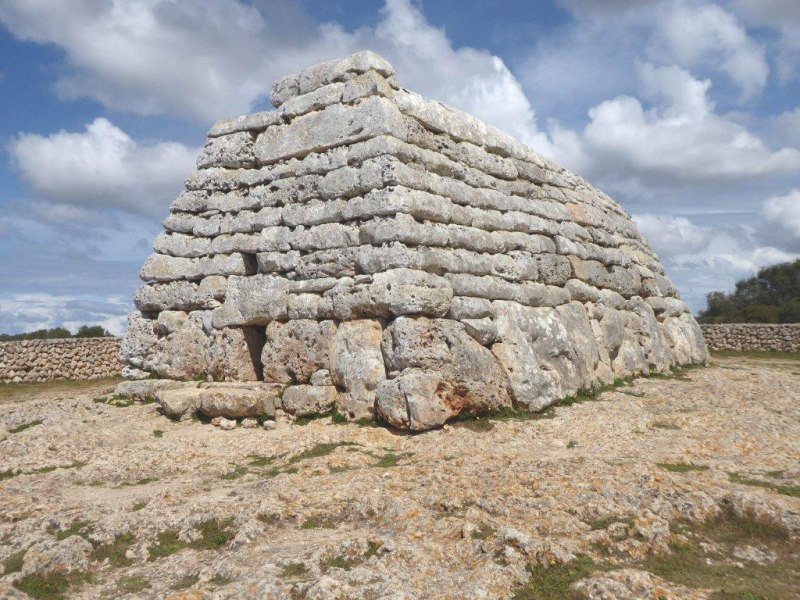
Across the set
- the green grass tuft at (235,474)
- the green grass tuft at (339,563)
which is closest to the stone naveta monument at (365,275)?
the green grass tuft at (235,474)

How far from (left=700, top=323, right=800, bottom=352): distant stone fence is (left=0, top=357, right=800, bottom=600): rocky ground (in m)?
17.4

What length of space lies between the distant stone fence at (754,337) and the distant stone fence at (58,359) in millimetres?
21870

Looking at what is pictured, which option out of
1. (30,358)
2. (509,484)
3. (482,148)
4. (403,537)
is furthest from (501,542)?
(30,358)

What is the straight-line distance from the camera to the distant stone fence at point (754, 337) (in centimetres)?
2348

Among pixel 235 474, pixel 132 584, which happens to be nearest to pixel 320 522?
pixel 132 584

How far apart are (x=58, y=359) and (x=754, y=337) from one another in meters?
24.3

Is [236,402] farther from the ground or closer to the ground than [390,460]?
farther from the ground

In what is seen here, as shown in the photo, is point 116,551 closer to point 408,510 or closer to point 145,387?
point 408,510

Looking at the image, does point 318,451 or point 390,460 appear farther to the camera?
point 318,451

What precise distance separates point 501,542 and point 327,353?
5052mm

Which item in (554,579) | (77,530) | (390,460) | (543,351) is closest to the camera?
(554,579)

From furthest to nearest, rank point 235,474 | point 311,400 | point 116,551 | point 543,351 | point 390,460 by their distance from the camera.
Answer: point 543,351 < point 311,400 < point 390,460 < point 235,474 < point 116,551

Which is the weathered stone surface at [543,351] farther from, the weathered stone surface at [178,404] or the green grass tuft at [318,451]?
the weathered stone surface at [178,404]

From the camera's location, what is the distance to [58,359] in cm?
1938
